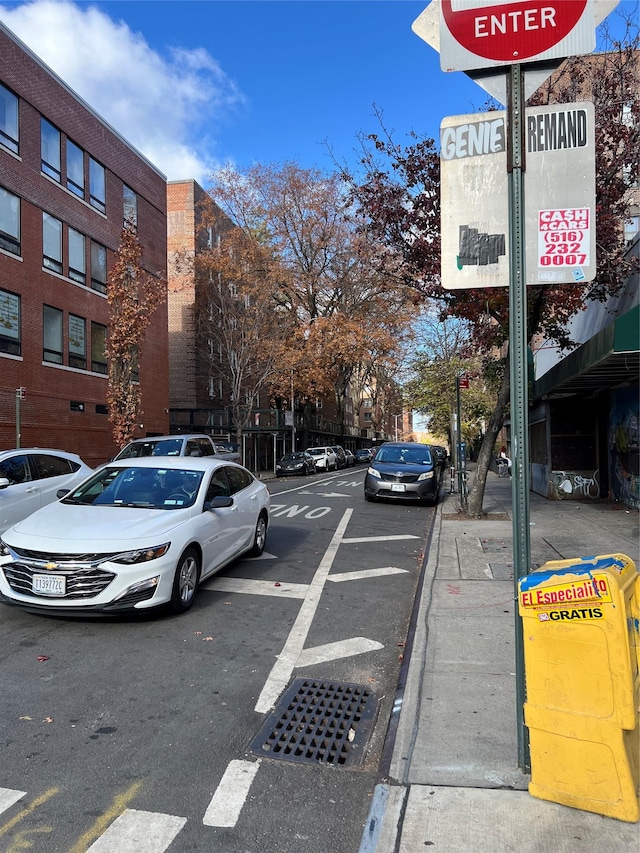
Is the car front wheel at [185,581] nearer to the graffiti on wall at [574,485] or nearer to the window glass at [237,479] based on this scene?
the window glass at [237,479]

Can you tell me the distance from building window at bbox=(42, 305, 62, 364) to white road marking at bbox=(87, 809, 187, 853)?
20.7 metres

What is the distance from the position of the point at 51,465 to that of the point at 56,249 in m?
15.2

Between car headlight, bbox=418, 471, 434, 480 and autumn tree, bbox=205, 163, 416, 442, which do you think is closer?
car headlight, bbox=418, 471, 434, 480

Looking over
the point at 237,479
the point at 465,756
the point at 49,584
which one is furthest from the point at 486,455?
the point at 465,756

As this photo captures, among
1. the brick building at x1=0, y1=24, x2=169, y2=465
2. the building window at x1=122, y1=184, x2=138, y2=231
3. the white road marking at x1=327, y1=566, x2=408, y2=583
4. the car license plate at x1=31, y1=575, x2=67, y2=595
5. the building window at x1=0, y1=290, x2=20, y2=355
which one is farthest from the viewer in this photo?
the building window at x1=122, y1=184, x2=138, y2=231

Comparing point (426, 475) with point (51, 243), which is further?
point (51, 243)

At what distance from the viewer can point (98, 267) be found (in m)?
25.0

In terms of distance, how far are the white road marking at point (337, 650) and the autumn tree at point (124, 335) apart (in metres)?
17.4

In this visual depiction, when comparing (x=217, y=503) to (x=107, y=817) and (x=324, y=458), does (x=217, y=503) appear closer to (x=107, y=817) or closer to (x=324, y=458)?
(x=107, y=817)

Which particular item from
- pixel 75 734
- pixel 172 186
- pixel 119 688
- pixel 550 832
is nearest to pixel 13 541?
pixel 119 688

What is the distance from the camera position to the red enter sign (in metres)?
3.20

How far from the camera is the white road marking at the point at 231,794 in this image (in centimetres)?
295

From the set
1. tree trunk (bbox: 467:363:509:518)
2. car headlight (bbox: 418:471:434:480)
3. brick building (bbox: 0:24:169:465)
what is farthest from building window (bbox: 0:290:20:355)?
tree trunk (bbox: 467:363:509:518)

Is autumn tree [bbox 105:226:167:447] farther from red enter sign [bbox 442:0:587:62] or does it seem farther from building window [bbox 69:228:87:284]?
red enter sign [bbox 442:0:587:62]
